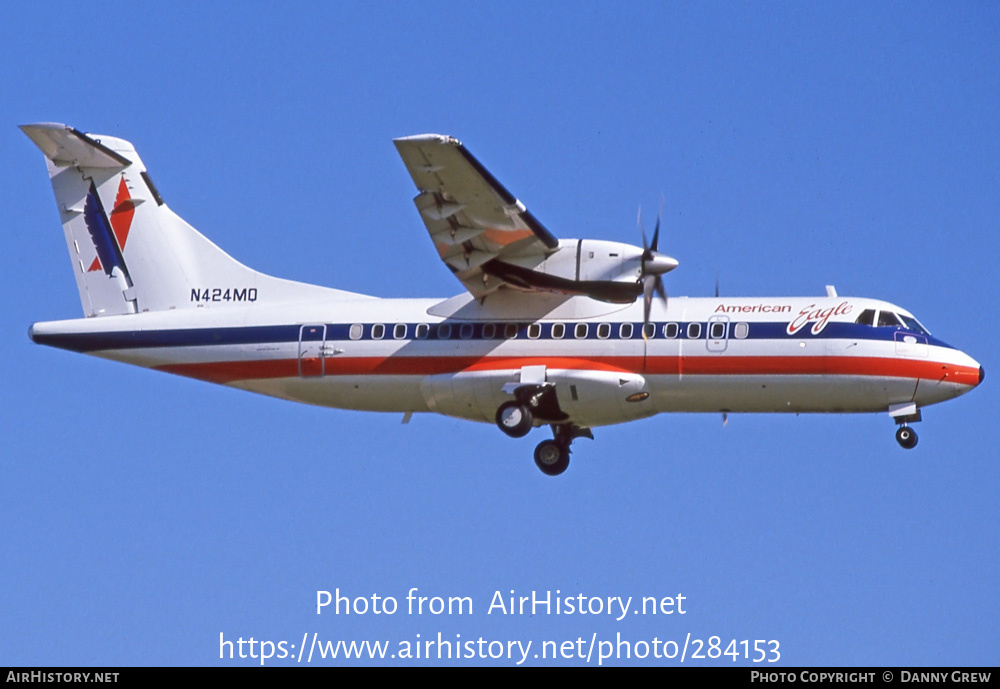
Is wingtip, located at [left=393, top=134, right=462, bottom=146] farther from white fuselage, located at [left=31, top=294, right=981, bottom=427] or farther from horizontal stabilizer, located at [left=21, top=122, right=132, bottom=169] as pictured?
horizontal stabilizer, located at [left=21, top=122, right=132, bottom=169]

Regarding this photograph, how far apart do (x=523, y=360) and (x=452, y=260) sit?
208 cm

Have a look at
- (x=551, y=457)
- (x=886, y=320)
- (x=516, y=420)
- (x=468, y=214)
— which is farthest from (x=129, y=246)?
(x=886, y=320)

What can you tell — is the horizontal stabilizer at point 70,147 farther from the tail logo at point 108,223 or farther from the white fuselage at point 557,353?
the white fuselage at point 557,353

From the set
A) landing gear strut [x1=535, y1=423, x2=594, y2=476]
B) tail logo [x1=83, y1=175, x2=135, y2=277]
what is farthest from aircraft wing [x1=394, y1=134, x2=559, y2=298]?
tail logo [x1=83, y1=175, x2=135, y2=277]

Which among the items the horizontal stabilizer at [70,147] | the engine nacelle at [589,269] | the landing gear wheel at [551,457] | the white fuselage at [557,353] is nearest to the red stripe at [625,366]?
the white fuselage at [557,353]

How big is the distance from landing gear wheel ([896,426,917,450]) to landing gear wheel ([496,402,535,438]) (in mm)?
6099

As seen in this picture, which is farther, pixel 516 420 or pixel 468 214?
pixel 516 420

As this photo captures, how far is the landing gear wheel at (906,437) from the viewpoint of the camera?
81.9 feet

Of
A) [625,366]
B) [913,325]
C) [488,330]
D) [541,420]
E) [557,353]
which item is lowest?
[541,420]

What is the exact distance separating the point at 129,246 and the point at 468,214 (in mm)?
7370

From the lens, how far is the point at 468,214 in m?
24.3

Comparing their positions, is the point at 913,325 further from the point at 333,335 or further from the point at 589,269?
the point at 333,335
